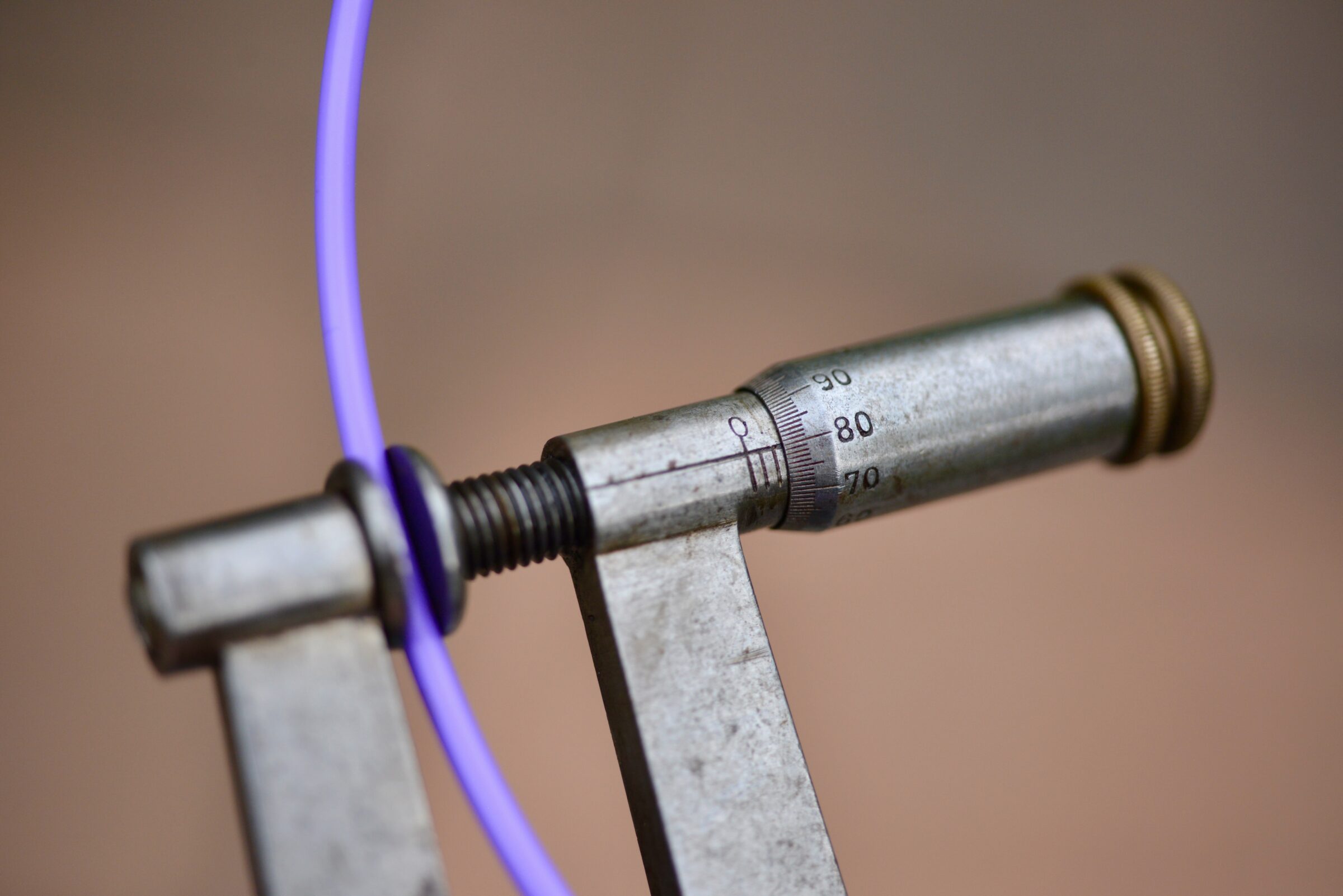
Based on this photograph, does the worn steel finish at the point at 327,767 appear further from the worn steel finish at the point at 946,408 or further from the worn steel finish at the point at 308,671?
the worn steel finish at the point at 946,408

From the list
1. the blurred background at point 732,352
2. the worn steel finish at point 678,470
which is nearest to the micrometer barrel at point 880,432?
the worn steel finish at point 678,470

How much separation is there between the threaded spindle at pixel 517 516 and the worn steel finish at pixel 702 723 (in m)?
0.02

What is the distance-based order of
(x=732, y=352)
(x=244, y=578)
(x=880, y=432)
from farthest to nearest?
(x=732, y=352)
(x=880, y=432)
(x=244, y=578)

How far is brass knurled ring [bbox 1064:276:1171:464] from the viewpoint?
19.3 inches

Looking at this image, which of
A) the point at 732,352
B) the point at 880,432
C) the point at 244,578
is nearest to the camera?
the point at 244,578

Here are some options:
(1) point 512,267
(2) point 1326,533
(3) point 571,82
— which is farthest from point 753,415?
(2) point 1326,533

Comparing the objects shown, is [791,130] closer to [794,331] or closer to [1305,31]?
[794,331]

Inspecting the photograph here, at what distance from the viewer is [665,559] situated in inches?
16.4

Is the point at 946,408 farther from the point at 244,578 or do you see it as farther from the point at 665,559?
the point at 244,578

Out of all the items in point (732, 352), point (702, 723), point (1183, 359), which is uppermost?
point (732, 352)

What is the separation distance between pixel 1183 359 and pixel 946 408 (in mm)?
118

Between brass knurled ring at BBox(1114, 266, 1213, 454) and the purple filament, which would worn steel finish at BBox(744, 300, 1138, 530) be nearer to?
brass knurled ring at BBox(1114, 266, 1213, 454)

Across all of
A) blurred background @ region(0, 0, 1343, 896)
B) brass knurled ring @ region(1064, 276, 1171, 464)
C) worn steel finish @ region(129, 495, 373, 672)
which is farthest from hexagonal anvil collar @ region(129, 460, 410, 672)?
blurred background @ region(0, 0, 1343, 896)

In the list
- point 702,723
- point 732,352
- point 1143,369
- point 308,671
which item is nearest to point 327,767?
point 308,671
